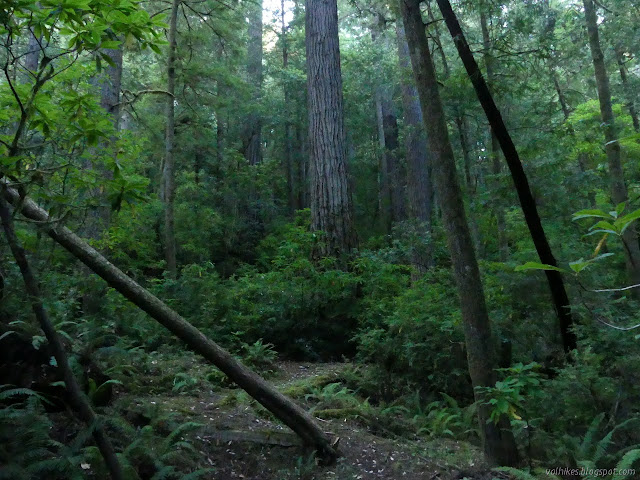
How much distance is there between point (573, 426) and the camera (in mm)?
5398

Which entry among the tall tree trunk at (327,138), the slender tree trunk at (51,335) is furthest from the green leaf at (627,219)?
the tall tree trunk at (327,138)

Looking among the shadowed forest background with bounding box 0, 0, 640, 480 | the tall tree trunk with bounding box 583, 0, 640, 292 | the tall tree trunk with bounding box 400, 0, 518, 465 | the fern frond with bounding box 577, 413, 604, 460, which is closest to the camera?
the shadowed forest background with bounding box 0, 0, 640, 480

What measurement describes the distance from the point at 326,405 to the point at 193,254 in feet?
30.2

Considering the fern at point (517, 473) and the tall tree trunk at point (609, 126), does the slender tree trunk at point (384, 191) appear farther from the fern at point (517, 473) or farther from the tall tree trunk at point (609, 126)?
the fern at point (517, 473)

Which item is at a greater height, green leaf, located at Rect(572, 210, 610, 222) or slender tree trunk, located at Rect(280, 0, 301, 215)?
slender tree trunk, located at Rect(280, 0, 301, 215)

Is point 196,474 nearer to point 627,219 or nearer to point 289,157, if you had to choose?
point 627,219

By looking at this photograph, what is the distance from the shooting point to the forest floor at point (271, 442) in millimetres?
4938

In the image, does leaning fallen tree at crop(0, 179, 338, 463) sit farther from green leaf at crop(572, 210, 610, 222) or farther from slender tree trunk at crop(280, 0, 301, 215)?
slender tree trunk at crop(280, 0, 301, 215)

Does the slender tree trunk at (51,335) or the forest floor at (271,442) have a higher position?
the slender tree trunk at (51,335)

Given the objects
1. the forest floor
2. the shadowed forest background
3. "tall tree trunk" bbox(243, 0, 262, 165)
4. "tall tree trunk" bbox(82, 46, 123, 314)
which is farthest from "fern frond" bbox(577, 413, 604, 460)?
"tall tree trunk" bbox(243, 0, 262, 165)

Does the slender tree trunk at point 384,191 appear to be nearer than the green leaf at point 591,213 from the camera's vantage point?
No

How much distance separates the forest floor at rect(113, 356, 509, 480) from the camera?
4938mm

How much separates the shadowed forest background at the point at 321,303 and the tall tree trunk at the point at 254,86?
5.41 metres

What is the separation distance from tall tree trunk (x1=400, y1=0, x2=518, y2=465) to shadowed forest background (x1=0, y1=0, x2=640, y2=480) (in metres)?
0.02
